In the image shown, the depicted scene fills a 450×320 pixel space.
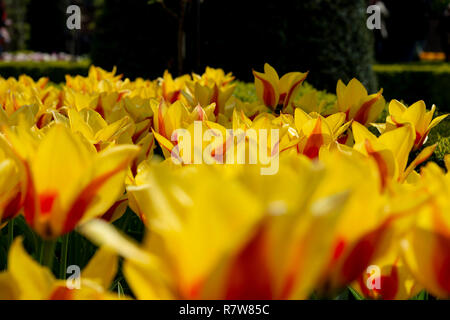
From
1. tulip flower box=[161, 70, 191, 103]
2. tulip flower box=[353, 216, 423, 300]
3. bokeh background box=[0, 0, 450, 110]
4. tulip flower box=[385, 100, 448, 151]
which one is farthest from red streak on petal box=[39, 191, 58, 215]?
bokeh background box=[0, 0, 450, 110]

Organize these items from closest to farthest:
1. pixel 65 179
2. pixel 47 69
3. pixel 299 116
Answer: pixel 65 179 → pixel 299 116 → pixel 47 69

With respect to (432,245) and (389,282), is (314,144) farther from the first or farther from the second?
(432,245)

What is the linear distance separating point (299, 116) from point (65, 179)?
0.92 metres

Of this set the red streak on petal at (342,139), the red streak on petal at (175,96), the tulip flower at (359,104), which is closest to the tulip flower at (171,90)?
the red streak on petal at (175,96)

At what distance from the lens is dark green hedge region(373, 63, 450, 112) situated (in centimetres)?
1397

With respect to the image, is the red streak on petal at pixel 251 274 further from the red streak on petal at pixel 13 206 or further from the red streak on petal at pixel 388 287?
the red streak on petal at pixel 13 206

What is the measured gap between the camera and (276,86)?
103 inches

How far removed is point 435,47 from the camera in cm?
4125

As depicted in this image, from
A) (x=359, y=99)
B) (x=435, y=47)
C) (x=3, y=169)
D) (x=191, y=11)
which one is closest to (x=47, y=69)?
(x=191, y=11)

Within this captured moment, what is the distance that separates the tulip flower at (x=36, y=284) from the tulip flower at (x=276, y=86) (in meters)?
1.80

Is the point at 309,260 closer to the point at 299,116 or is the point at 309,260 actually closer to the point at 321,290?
the point at 321,290

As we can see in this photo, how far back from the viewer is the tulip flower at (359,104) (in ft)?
7.33

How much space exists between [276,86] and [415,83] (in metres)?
12.9

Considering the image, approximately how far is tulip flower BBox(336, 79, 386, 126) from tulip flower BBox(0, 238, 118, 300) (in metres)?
1.57
